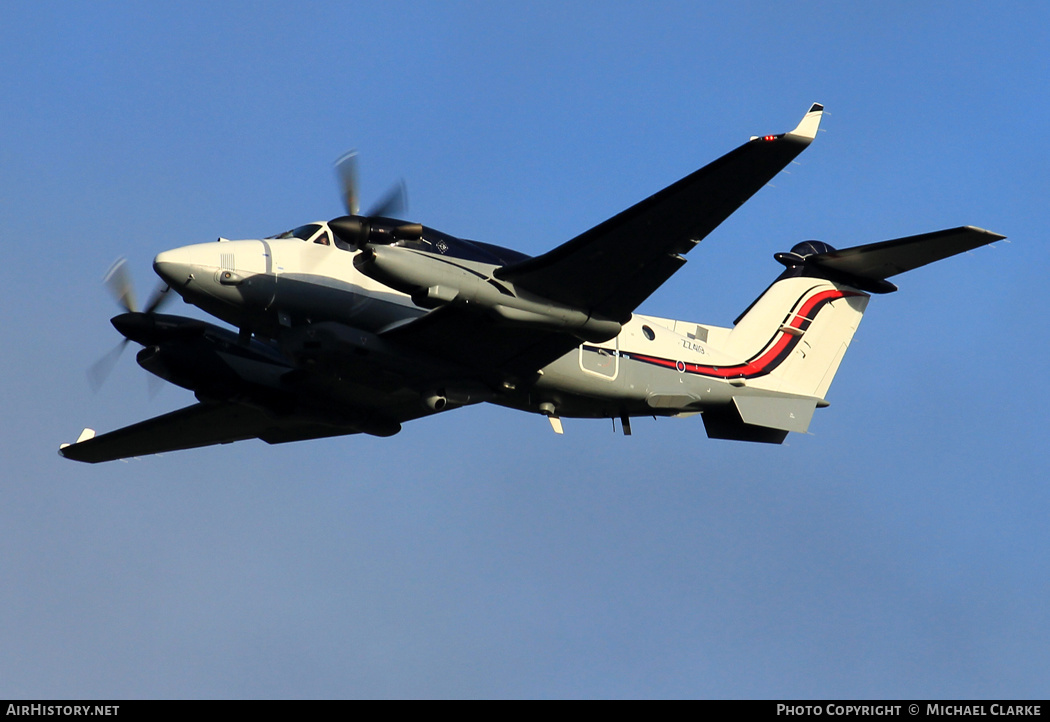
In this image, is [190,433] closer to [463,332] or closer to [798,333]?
[463,332]

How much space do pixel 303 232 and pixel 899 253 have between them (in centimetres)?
1118

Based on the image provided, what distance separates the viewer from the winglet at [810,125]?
47.9 feet

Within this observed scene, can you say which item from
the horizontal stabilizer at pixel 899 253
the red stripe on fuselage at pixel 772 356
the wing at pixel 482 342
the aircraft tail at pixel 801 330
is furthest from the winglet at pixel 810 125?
the red stripe on fuselage at pixel 772 356

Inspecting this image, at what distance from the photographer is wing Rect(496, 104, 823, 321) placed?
14.8 meters

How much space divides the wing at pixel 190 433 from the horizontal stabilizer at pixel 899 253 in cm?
1092

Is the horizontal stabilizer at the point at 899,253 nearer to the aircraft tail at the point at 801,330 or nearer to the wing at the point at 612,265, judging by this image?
the aircraft tail at the point at 801,330

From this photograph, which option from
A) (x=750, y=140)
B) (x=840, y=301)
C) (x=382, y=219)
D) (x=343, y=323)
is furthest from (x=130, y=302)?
(x=840, y=301)

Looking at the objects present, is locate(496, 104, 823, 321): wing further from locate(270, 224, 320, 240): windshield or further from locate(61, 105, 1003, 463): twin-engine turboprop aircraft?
locate(270, 224, 320, 240): windshield

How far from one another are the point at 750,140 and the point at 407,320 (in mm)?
6337

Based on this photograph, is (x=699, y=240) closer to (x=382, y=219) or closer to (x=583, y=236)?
(x=583, y=236)

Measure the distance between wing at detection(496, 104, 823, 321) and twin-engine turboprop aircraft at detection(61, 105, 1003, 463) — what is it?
0.03 meters
